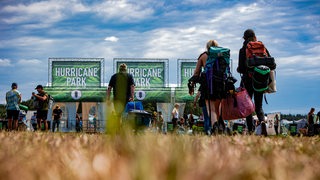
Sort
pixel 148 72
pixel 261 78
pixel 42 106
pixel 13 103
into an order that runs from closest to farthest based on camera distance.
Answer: pixel 261 78
pixel 13 103
pixel 42 106
pixel 148 72

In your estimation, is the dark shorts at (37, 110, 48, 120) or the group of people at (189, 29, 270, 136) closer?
the group of people at (189, 29, 270, 136)

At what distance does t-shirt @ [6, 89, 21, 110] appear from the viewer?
44.6ft

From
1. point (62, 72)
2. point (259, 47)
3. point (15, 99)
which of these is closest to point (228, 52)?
point (259, 47)

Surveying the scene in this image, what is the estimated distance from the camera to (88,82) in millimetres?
38344

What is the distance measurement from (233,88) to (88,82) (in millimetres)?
31955

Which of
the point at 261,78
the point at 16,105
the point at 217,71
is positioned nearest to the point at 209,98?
the point at 217,71

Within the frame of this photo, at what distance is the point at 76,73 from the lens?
38.9 metres

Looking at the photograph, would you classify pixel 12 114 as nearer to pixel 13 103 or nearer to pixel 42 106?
pixel 13 103

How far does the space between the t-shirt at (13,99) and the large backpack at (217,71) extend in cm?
801

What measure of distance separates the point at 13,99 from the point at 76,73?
25.4 meters

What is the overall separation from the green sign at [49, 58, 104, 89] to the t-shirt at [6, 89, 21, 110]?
23.8 m

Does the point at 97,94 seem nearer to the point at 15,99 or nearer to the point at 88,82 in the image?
the point at 88,82

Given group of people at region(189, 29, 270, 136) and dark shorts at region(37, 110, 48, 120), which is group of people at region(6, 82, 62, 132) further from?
group of people at region(189, 29, 270, 136)

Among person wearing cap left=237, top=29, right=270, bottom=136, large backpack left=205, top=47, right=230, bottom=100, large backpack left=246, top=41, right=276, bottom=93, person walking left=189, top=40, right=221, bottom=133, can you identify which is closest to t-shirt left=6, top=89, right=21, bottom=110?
person walking left=189, top=40, right=221, bottom=133
